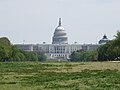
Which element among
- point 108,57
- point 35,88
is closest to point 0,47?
point 108,57

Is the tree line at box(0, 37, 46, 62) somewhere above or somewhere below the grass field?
above

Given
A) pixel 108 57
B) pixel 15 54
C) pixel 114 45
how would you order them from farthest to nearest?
pixel 15 54, pixel 108 57, pixel 114 45

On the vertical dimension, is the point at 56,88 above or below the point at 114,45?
below

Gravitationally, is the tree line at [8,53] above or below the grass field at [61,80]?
above

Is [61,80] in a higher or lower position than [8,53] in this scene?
lower

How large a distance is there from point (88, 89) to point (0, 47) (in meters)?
89.5

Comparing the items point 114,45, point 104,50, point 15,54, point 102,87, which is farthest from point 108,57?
point 102,87

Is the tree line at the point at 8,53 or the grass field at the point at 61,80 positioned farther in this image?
the tree line at the point at 8,53

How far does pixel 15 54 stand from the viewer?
433ft

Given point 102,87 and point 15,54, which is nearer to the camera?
point 102,87

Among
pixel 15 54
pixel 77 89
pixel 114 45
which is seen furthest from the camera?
pixel 15 54

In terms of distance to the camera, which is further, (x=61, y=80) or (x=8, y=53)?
(x=8, y=53)

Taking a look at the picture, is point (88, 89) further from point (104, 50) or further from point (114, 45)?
point (104, 50)

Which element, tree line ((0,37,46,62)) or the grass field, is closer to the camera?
the grass field
